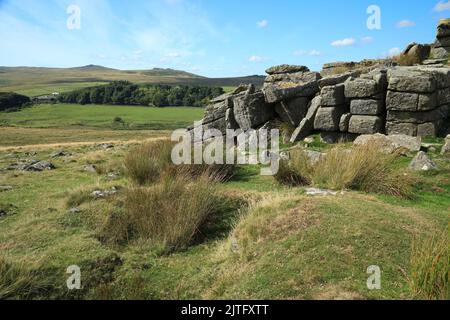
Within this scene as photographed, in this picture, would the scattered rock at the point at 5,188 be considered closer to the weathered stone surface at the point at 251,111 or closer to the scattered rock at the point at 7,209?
the scattered rock at the point at 7,209

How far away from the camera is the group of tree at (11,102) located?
103500 millimetres

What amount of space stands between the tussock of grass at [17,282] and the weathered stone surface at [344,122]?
39.2ft

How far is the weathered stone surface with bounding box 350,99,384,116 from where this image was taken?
1511cm

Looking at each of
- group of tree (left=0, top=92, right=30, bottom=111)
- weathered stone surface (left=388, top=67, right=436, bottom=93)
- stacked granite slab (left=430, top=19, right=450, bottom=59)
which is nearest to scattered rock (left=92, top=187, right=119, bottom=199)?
weathered stone surface (left=388, top=67, right=436, bottom=93)

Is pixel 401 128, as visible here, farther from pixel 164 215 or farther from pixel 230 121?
pixel 164 215

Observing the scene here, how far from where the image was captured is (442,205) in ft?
29.7

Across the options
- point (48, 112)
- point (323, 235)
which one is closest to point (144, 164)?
point (323, 235)

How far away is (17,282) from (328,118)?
1229cm

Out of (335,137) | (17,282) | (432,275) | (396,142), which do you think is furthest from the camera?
(335,137)

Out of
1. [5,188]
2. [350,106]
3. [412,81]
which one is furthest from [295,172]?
[5,188]

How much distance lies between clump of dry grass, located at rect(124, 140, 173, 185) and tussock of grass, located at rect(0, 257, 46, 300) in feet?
18.7

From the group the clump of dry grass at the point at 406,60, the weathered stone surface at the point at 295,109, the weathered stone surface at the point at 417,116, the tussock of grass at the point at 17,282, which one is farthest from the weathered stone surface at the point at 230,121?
the tussock of grass at the point at 17,282

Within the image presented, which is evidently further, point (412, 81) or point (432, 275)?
point (412, 81)

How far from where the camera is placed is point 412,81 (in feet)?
47.6
